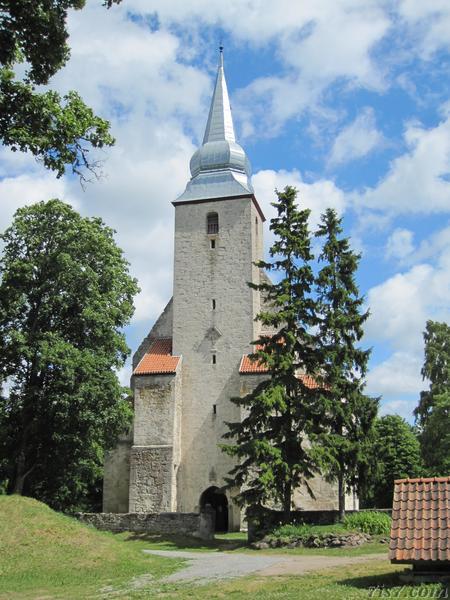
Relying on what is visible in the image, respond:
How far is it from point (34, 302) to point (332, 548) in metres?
14.0

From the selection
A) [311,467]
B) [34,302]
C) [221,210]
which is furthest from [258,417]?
[221,210]

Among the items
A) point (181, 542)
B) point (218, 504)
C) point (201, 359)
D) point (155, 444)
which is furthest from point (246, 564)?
point (201, 359)

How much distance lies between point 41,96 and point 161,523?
1789cm

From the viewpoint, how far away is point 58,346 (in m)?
23.6

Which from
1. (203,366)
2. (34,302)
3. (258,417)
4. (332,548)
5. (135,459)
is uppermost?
(34,302)

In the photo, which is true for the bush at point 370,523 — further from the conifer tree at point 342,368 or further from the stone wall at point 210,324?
the stone wall at point 210,324

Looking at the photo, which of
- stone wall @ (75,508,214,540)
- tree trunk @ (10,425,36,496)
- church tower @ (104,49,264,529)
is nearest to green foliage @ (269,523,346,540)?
stone wall @ (75,508,214,540)

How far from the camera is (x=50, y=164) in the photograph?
11.3 meters

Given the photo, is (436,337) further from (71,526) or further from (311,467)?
(71,526)

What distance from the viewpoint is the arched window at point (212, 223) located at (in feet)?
108

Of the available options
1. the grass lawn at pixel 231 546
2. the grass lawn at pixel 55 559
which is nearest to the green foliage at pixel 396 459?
the grass lawn at pixel 231 546

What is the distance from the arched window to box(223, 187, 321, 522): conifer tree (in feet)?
28.5

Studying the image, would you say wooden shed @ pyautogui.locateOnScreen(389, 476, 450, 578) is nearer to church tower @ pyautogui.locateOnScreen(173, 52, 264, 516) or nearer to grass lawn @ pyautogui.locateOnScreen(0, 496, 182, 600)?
grass lawn @ pyautogui.locateOnScreen(0, 496, 182, 600)

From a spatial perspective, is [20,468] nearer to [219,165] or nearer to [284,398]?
[284,398]
